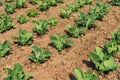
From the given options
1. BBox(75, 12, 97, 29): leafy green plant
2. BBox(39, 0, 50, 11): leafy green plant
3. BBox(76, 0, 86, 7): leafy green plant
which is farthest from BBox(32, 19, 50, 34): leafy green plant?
BBox(76, 0, 86, 7): leafy green plant

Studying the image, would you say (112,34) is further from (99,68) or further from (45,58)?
(45,58)

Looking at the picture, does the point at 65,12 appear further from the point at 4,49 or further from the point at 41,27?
the point at 4,49

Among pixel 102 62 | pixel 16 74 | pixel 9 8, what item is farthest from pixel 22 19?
pixel 102 62

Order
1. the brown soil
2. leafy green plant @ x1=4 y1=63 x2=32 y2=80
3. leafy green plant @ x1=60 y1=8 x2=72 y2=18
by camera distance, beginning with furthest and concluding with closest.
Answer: leafy green plant @ x1=60 y1=8 x2=72 y2=18 → the brown soil → leafy green plant @ x1=4 y1=63 x2=32 y2=80

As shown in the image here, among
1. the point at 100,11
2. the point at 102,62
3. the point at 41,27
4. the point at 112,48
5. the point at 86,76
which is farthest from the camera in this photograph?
the point at 100,11

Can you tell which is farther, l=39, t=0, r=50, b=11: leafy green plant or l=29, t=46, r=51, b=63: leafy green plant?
l=39, t=0, r=50, b=11: leafy green plant

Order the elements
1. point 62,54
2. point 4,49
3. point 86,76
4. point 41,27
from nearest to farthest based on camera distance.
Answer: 1. point 86,76
2. point 4,49
3. point 62,54
4. point 41,27

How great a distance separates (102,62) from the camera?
5660mm

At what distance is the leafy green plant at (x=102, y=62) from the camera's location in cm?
555

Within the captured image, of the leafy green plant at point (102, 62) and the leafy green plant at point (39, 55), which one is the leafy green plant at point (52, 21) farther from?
the leafy green plant at point (102, 62)

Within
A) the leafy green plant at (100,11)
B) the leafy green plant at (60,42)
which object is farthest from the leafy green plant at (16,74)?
the leafy green plant at (100,11)

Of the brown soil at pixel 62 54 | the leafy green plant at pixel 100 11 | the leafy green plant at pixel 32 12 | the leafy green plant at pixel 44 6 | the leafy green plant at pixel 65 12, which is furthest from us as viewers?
the leafy green plant at pixel 44 6

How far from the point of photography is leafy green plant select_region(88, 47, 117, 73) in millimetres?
5555

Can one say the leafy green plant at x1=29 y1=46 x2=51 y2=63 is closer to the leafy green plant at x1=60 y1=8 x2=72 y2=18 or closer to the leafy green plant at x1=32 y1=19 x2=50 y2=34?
the leafy green plant at x1=32 y1=19 x2=50 y2=34
